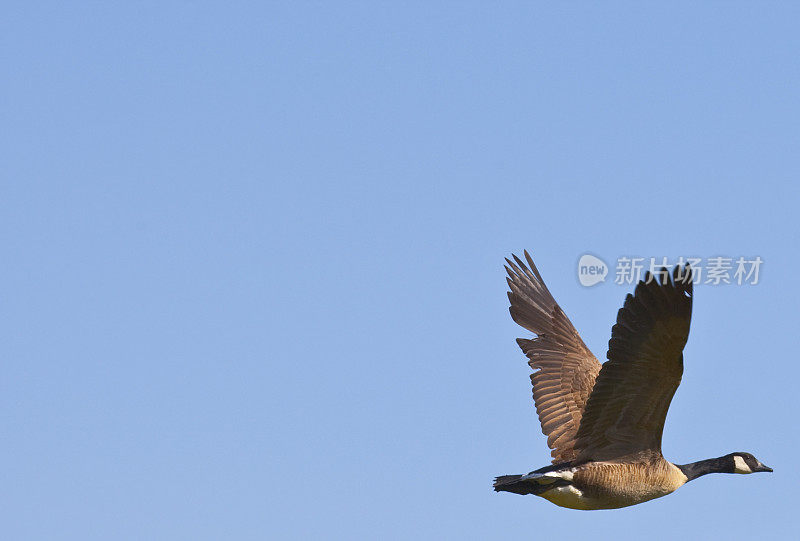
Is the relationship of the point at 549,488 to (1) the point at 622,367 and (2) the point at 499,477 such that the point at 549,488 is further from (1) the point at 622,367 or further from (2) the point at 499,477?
(1) the point at 622,367

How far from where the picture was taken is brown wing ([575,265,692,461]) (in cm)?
1116

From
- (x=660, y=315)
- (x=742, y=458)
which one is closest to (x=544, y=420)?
(x=742, y=458)

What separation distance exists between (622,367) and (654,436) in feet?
4.51

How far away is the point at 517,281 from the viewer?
16500mm

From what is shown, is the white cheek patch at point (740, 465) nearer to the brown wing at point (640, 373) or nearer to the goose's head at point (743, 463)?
the goose's head at point (743, 463)

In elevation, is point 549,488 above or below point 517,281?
below

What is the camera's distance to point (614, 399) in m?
12.3

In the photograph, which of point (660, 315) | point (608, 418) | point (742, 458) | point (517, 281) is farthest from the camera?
point (517, 281)

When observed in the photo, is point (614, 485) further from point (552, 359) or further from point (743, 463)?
point (552, 359)

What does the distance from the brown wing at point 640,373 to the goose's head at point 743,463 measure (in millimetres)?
1609

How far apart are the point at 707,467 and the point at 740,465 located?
45 cm

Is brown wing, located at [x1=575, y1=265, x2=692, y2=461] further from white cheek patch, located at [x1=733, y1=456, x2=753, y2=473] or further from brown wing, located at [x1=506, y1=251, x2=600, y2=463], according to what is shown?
white cheek patch, located at [x1=733, y1=456, x2=753, y2=473]

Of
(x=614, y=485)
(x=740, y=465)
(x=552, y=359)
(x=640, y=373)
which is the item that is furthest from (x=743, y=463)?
(x=640, y=373)

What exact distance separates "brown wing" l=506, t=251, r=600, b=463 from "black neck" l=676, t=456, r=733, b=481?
1.39 meters
